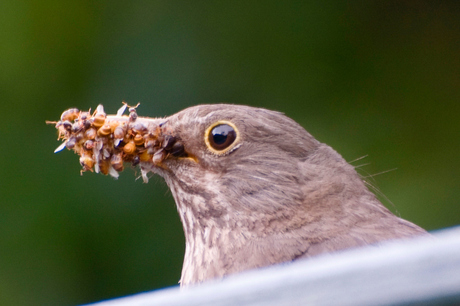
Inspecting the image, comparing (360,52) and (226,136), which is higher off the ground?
(360,52)

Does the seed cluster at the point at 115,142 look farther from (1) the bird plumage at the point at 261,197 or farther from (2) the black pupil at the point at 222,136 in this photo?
(2) the black pupil at the point at 222,136

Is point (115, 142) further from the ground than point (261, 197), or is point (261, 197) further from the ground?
point (115, 142)

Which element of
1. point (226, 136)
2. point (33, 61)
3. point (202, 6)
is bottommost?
point (226, 136)

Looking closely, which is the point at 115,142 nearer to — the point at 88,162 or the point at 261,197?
the point at 88,162

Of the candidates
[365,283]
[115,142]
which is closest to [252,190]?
[115,142]

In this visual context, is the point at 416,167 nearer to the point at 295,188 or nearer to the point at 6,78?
the point at 295,188

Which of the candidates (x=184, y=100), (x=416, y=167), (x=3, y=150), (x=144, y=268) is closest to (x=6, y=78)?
(x=3, y=150)
